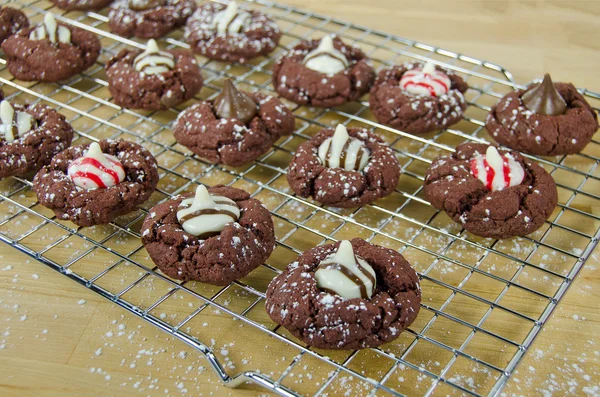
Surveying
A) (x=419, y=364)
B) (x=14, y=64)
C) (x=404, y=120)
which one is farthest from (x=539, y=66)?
(x=14, y=64)

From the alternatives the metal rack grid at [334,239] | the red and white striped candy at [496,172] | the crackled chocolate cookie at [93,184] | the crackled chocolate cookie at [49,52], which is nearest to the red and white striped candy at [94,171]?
the crackled chocolate cookie at [93,184]

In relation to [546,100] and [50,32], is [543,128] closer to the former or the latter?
[546,100]

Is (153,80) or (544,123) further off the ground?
(544,123)

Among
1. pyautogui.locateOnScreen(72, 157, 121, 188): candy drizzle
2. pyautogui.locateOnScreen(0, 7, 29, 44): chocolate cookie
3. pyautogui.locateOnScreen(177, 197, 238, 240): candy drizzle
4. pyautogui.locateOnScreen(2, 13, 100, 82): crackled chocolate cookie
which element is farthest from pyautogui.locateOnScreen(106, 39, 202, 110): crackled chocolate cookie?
pyautogui.locateOnScreen(177, 197, 238, 240): candy drizzle

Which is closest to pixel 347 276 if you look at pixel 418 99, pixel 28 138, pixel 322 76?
pixel 418 99

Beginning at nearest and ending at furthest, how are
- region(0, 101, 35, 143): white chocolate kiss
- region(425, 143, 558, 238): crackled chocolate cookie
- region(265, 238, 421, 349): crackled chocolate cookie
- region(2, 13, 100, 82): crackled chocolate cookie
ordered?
region(265, 238, 421, 349): crackled chocolate cookie → region(425, 143, 558, 238): crackled chocolate cookie → region(0, 101, 35, 143): white chocolate kiss → region(2, 13, 100, 82): crackled chocolate cookie

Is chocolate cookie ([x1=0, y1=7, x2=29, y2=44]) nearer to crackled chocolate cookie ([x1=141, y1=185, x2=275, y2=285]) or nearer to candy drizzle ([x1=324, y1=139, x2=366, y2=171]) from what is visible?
crackled chocolate cookie ([x1=141, y1=185, x2=275, y2=285])

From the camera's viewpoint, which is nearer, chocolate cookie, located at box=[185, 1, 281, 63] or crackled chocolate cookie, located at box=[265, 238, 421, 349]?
crackled chocolate cookie, located at box=[265, 238, 421, 349]
